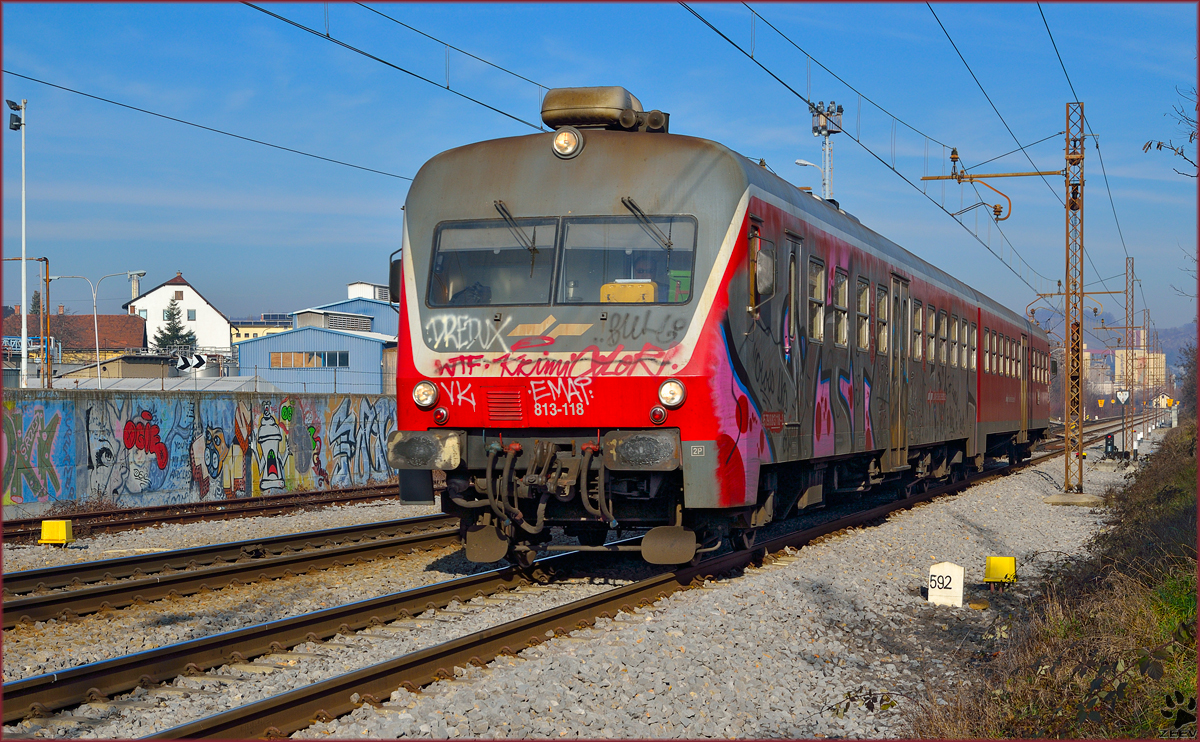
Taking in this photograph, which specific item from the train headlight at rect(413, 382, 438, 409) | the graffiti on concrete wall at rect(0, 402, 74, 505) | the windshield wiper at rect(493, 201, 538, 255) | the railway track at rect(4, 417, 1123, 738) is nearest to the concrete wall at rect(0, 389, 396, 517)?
the graffiti on concrete wall at rect(0, 402, 74, 505)

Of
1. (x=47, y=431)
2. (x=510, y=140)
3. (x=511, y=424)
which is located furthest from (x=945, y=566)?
(x=47, y=431)

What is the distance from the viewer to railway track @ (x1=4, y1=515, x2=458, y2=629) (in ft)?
25.8

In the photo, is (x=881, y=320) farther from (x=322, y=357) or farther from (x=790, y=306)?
(x=322, y=357)

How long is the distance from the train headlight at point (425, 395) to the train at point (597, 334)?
0.01m

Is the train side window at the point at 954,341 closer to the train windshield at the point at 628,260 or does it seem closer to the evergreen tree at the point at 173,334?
the train windshield at the point at 628,260

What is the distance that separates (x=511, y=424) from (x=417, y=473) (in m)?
1.03

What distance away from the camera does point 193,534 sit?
13656mm

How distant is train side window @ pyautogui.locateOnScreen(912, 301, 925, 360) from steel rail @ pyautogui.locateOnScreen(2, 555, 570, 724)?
8181 millimetres

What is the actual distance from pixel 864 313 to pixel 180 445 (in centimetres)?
1266

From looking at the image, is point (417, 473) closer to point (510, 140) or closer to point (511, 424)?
point (511, 424)

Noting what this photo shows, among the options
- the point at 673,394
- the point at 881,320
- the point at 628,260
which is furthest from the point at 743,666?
the point at 881,320

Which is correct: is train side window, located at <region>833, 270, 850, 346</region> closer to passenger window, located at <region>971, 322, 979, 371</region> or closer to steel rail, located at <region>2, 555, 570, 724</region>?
steel rail, located at <region>2, 555, 570, 724</region>

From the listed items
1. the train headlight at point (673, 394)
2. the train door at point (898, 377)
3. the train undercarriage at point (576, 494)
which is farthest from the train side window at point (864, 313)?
the train headlight at point (673, 394)

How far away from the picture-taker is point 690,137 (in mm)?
8492
